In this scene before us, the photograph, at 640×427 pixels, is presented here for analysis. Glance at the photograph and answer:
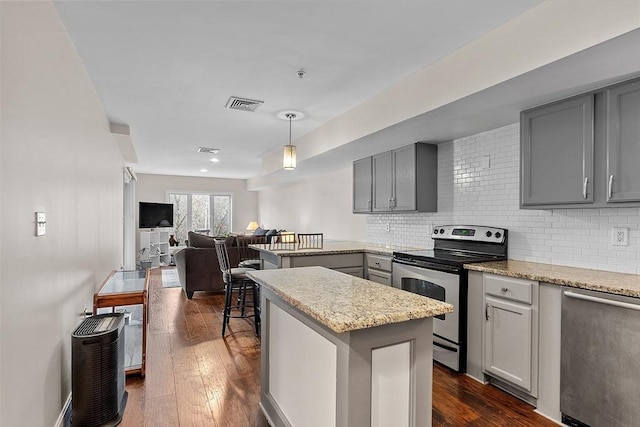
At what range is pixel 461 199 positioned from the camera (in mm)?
3637

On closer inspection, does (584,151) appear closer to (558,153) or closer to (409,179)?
(558,153)

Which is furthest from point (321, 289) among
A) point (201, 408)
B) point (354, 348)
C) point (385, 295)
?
point (201, 408)

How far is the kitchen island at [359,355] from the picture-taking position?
52.7 inches

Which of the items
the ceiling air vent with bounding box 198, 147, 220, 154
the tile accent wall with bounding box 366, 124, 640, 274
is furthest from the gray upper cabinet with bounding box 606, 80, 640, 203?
the ceiling air vent with bounding box 198, 147, 220, 154

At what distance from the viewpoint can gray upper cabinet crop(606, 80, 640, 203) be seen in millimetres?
2021

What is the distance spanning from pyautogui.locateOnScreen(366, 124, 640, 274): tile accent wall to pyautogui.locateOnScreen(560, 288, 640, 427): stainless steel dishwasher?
Answer: 0.63m

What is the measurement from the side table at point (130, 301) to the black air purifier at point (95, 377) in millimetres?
441

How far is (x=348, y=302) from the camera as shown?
5.00 ft

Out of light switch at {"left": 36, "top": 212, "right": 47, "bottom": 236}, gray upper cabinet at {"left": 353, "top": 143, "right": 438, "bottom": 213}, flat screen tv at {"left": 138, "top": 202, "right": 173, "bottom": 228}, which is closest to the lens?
light switch at {"left": 36, "top": 212, "right": 47, "bottom": 236}

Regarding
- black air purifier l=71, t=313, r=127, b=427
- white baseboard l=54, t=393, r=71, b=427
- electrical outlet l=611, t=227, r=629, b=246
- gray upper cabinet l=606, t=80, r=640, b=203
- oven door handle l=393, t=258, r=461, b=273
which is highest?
gray upper cabinet l=606, t=80, r=640, b=203

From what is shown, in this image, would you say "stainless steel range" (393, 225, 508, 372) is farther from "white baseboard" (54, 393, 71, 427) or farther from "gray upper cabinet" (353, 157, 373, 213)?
"white baseboard" (54, 393, 71, 427)

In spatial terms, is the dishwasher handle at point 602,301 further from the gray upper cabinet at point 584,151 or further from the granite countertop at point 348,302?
the granite countertop at point 348,302

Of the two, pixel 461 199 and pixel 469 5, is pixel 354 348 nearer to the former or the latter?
pixel 469 5

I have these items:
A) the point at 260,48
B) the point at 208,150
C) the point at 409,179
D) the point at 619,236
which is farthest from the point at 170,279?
the point at 619,236
